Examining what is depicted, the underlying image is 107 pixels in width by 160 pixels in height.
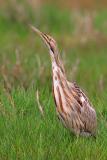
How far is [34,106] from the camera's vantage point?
254 inches

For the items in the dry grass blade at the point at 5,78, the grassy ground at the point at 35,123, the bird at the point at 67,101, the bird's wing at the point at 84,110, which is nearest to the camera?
the grassy ground at the point at 35,123

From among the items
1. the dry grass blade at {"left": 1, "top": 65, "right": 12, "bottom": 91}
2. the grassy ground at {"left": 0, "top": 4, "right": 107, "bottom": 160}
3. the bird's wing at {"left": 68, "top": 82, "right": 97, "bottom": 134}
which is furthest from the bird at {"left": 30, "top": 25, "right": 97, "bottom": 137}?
the dry grass blade at {"left": 1, "top": 65, "right": 12, "bottom": 91}

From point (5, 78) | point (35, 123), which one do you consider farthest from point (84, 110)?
point (5, 78)

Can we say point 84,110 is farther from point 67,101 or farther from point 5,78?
point 5,78

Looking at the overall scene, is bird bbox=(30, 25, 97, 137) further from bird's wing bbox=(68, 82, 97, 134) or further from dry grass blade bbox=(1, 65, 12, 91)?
dry grass blade bbox=(1, 65, 12, 91)

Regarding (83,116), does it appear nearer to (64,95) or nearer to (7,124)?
(64,95)

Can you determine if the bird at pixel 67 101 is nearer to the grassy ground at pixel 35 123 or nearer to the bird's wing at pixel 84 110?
the bird's wing at pixel 84 110

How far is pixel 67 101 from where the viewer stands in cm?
545

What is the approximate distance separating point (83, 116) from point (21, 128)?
0.50 metres

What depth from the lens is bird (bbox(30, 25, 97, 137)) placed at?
17.8 feet

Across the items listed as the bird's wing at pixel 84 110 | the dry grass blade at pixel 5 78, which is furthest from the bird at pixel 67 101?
the dry grass blade at pixel 5 78

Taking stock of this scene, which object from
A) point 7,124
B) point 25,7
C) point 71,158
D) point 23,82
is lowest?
point 71,158

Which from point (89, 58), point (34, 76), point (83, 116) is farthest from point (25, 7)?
point (83, 116)

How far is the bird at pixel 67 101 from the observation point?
5.43 metres
